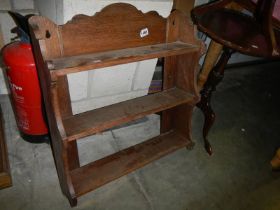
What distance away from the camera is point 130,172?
59.3 inches

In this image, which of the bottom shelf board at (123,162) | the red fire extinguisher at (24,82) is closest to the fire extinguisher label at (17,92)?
the red fire extinguisher at (24,82)

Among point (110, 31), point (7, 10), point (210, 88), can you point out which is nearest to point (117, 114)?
point (110, 31)

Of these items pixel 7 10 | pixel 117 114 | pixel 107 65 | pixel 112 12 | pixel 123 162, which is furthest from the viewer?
pixel 7 10

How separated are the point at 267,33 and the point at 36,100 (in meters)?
1.32

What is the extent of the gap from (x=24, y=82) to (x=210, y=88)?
1181 millimetres

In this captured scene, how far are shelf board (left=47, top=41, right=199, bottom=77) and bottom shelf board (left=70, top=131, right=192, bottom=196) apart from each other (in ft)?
2.24

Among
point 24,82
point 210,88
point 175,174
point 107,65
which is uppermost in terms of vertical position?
point 107,65

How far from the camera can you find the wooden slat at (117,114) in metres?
1.23

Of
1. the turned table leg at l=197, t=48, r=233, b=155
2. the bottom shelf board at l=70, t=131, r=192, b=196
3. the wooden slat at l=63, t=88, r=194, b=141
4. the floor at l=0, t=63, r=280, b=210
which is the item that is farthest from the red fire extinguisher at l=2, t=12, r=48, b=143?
the turned table leg at l=197, t=48, r=233, b=155

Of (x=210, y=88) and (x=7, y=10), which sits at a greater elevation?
(x=7, y=10)

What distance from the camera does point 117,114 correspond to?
1362 millimetres

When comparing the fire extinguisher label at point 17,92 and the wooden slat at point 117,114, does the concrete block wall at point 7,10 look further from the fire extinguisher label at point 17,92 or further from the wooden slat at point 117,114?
the wooden slat at point 117,114

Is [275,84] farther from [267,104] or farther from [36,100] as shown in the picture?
[36,100]

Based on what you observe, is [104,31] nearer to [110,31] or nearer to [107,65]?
[110,31]
